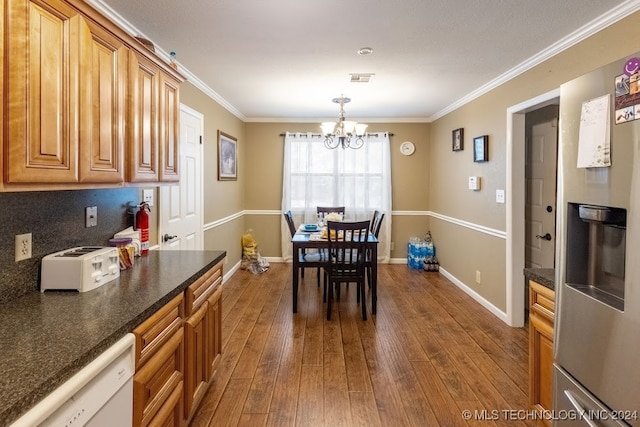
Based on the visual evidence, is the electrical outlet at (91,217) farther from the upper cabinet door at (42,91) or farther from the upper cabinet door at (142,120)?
the upper cabinet door at (42,91)

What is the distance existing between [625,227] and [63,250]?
91.1 inches

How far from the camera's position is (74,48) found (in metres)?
1.42

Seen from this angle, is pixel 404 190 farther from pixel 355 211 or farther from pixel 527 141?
pixel 527 141

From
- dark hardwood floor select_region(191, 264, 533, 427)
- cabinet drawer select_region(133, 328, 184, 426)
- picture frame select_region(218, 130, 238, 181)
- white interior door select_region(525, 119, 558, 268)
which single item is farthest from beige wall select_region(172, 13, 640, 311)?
cabinet drawer select_region(133, 328, 184, 426)

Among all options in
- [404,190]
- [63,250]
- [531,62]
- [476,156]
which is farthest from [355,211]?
[63,250]

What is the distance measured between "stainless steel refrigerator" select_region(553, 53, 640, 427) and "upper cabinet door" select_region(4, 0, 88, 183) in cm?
185

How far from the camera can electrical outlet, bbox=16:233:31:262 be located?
1.54 metres

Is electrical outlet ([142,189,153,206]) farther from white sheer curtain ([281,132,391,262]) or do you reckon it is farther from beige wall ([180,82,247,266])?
white sheer curtain ([281,132,391,262])

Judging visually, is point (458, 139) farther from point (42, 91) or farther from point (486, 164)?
point (42, 91)

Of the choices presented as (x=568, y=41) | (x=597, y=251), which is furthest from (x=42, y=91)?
(x=568, y=41)

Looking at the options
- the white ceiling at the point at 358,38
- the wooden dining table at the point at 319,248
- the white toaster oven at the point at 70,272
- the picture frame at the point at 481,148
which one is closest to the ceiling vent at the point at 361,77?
the white ceiling at the point at 358,38

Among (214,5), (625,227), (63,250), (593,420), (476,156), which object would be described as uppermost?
(214,5)

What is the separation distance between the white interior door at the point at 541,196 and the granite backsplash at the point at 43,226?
3.58 metres

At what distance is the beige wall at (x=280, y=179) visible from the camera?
233 inches
